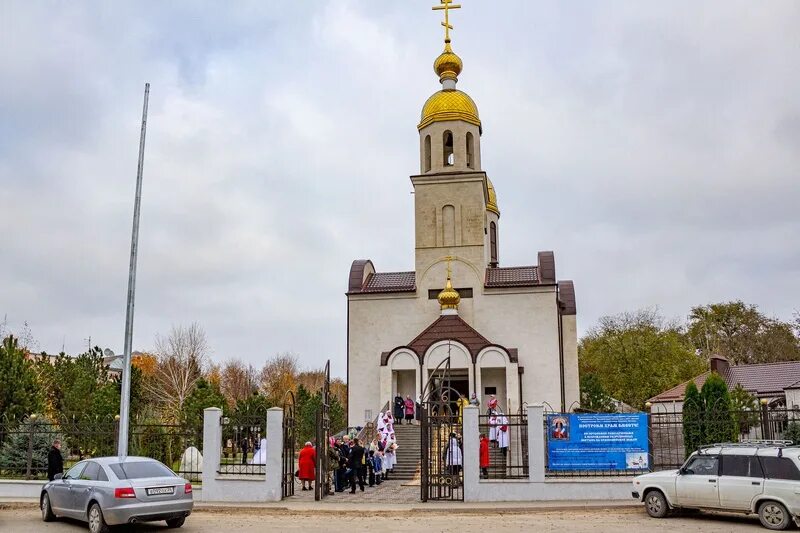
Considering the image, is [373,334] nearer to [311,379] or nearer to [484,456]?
[484,456]

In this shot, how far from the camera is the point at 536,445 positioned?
651 inches

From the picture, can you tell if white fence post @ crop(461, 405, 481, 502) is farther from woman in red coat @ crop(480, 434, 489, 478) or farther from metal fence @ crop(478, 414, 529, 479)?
woman in red coat @ crop(480, 434, 489, 478)

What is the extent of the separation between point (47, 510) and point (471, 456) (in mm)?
8424

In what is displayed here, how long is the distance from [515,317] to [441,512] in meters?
17.3

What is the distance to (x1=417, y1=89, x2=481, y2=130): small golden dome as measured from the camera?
34438 mm

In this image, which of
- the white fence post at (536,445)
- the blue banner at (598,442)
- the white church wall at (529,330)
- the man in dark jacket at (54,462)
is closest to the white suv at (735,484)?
the blue banner at (598,442)

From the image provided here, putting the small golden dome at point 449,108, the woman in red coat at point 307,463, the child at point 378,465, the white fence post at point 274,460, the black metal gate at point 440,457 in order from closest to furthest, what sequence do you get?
the black metal gate at point 440,457
the white fence post at point 274,460
the woman in red coat at point 307,463
the child at point 378,465
the small golden dome at point 449,108

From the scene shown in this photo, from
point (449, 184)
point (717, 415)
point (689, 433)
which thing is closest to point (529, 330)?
point (449, 184)

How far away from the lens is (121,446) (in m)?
16.2

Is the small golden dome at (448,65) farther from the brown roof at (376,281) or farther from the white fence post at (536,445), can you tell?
the white fence post at (536,445)

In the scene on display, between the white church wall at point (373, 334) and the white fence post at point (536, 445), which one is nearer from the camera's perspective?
the white fence post at point (536, 445)

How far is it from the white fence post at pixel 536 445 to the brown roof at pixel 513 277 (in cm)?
1539

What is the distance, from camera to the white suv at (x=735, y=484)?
12.5 m

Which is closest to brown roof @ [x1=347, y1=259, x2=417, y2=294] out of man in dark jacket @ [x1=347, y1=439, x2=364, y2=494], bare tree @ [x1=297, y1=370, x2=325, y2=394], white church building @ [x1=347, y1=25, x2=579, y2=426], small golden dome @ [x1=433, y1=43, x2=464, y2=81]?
white church building @ [x1=347, y1=25, x2=579, y2=426]
